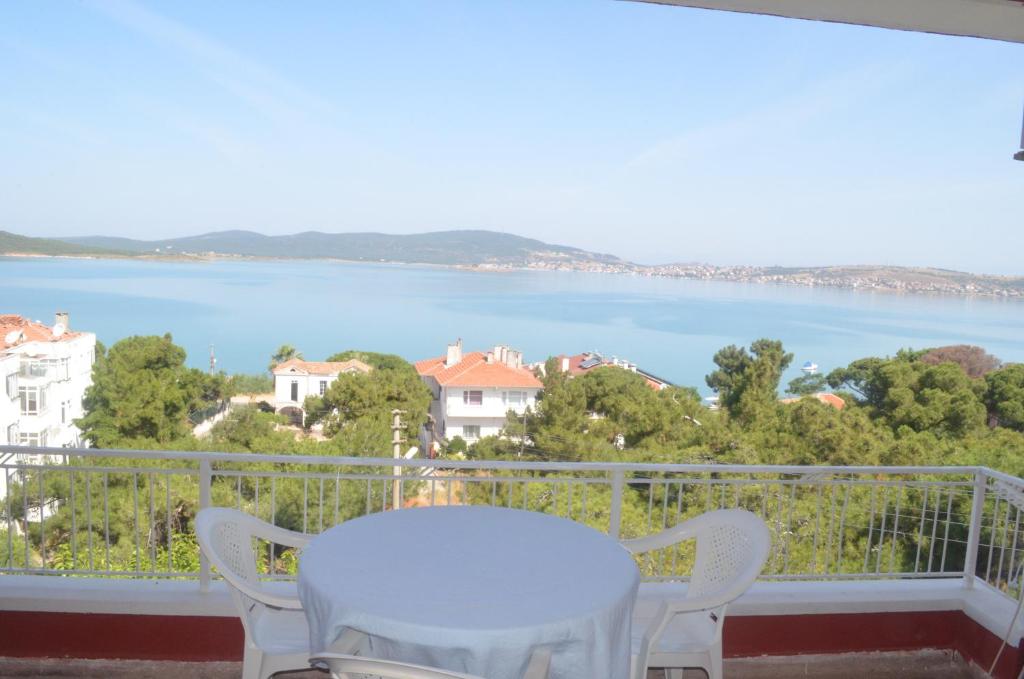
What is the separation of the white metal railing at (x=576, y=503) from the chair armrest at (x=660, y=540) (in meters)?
0.29

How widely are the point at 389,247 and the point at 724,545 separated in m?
34.1

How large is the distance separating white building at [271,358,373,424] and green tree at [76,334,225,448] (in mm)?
2926

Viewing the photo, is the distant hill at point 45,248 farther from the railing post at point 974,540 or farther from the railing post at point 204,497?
the railing post at point 974,540

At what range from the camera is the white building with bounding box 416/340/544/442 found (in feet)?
96.7

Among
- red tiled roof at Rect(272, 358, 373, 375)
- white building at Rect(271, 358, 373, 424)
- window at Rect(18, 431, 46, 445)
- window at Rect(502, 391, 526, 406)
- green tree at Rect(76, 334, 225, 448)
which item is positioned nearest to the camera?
window at Rect(18, 431, 46, 445)

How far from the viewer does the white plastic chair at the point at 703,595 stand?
5.50 ft

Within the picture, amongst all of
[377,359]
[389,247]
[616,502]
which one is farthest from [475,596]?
[389,247]

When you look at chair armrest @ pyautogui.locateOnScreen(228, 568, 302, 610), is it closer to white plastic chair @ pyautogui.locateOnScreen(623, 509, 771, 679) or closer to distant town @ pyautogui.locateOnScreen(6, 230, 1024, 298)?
white plastic chair @ pyautogui.locateOnScreen(623, 509, 771, 679)

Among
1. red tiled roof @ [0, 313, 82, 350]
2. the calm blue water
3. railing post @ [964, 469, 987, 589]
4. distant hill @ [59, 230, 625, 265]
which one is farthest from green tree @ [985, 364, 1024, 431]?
red tiled roof @ [0, 313, 82, 350]

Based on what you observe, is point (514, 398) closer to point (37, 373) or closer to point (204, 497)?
point (37, 373)

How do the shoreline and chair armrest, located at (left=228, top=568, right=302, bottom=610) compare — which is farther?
the shoreline

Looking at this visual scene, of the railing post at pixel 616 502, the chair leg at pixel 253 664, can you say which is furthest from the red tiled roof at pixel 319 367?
the chair leg at pixel 253 664

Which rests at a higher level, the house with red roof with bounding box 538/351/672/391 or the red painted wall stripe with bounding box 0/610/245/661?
the red painted wall stripe with bounding box 0/610/245/661

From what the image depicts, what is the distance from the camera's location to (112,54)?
33969 millimetres
